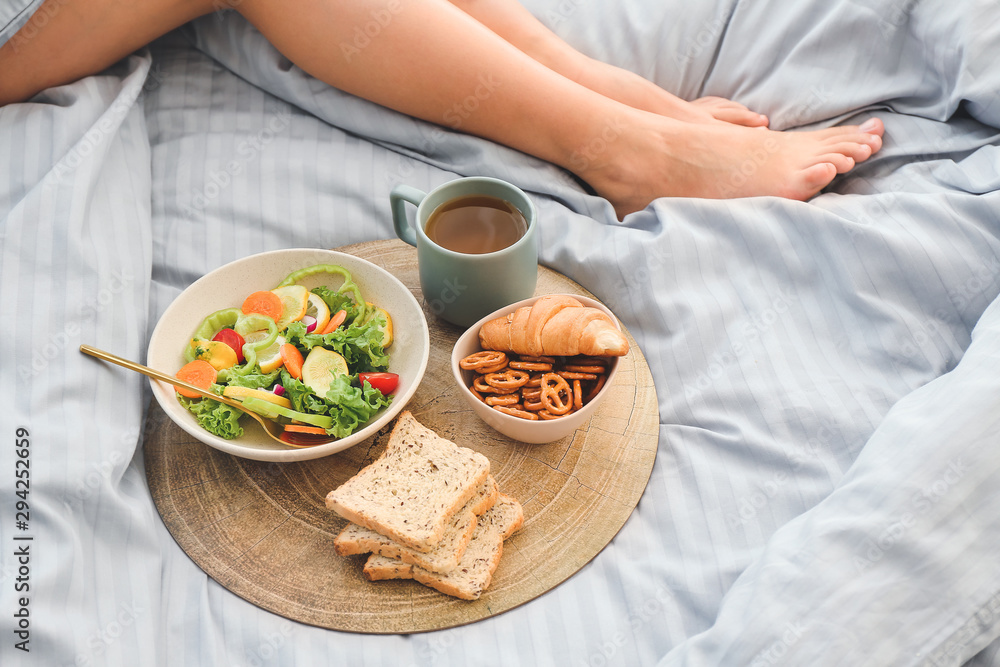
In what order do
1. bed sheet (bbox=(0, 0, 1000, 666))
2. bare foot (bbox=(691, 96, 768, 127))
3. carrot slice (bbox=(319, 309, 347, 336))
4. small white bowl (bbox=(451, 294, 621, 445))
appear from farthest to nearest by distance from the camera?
bare foot (bbox=(691, 96, 768, 127)) → carrot slice (bbox=(319, 309, 347, 336)) → small white bowl (bbox=(451, 294, 621, 445)) → bed sheet (bbox=(0, 0, 1000, 666))

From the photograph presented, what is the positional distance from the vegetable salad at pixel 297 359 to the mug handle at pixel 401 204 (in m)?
0.10

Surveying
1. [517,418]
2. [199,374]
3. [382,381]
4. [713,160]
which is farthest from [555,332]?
[713,160]


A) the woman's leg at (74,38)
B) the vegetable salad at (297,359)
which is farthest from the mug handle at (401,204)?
the woman's leg at (74,38)

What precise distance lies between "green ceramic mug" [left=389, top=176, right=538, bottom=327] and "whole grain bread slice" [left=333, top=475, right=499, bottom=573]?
281mm

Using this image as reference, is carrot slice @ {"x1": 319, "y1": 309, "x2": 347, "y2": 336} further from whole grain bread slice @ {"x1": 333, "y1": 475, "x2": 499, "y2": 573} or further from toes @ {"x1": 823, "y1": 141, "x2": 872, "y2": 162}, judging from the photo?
toes @ {"x1": 823, "y1": 141, "x2": 872, "y2": 162}

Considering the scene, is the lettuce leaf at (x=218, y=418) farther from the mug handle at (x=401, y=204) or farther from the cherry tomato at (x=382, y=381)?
the mug handle at (x=401, y=204)

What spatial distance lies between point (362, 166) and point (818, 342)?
81 cm

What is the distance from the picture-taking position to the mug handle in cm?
103

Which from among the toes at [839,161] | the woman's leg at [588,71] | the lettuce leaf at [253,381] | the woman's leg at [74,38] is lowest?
the lettuce leaf at [253,381]

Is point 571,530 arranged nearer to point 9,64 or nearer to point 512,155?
point 512,155

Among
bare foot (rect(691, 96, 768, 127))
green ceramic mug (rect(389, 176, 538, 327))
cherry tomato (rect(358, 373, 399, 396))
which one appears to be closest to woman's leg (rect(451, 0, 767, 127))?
bare foot (rect(691, 96, 768, 127))

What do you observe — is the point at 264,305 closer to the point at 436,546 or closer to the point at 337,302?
the point at 337,302

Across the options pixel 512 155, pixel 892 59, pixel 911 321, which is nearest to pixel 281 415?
pixel 512 155

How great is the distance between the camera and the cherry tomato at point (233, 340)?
3.23 feet
